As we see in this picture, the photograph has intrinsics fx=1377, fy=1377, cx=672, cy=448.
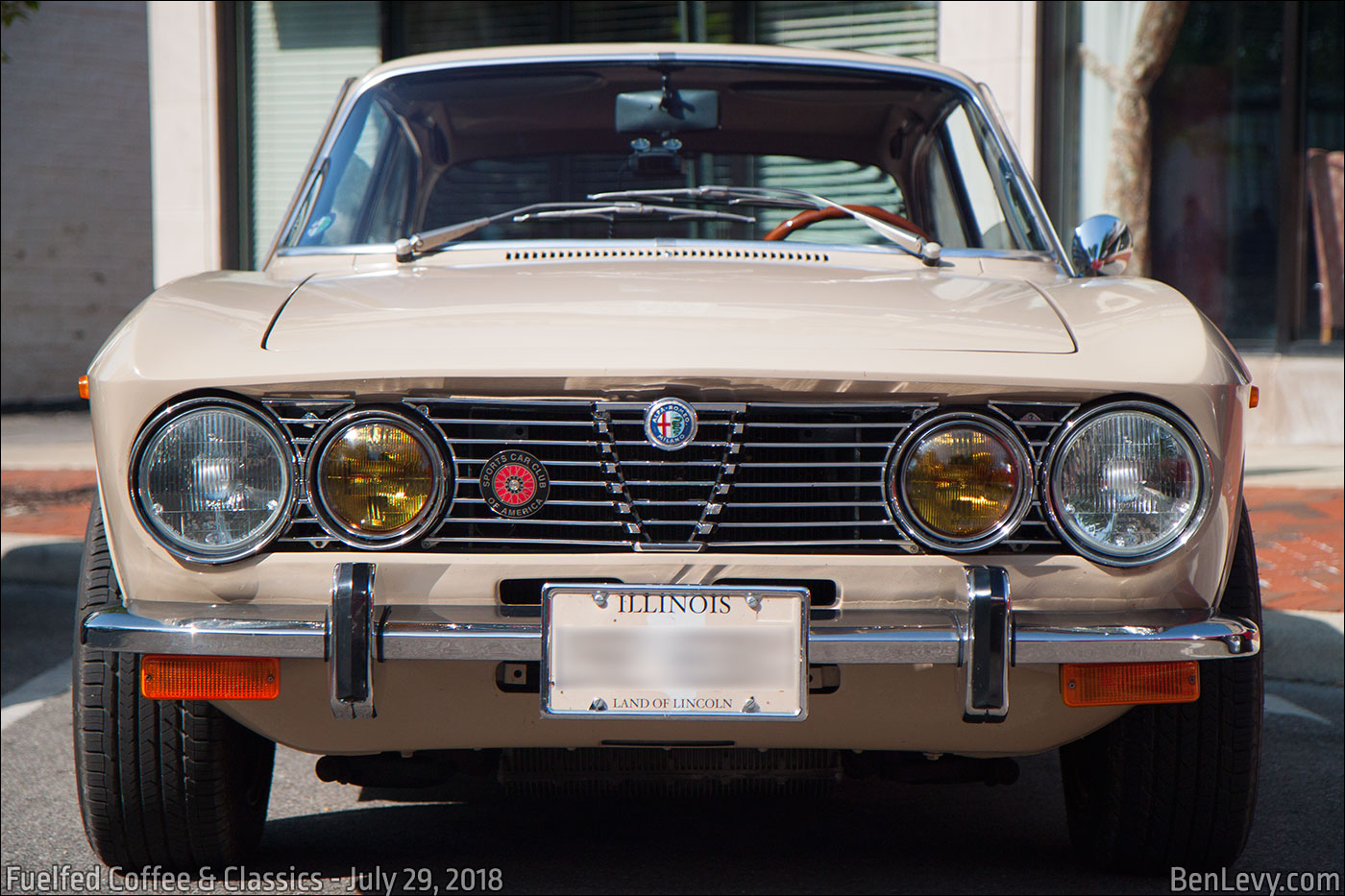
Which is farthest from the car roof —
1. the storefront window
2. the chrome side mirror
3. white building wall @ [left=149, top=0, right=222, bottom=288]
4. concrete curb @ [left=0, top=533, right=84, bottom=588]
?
white building wall @ [left=149, top=0, right=222, bottom=288]

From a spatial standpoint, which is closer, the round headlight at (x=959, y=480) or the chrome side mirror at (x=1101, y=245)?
the round headlight at (x=959, y=480)

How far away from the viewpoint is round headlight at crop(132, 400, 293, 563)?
6.65 feet

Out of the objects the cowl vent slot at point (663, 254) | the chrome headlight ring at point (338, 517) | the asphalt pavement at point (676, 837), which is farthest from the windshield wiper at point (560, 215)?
the asphalt pavement at point (676, 837)

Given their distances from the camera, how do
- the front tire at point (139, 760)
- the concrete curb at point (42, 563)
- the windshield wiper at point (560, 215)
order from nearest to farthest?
the front tire at point (139, 760) < the windshield wiper at point (560, 215) < the concrete curb at point (42, 563)

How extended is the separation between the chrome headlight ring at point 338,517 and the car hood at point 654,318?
0.10m

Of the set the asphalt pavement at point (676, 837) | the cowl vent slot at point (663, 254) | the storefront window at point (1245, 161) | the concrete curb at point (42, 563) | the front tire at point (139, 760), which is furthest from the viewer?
the storefront window at point (1245, 161)

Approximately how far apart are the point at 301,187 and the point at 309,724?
1.52 meters

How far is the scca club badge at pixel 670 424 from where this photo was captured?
200 centimetres

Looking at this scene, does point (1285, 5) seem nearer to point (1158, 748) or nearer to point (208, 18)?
point (208, 18)

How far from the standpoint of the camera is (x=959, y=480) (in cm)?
205

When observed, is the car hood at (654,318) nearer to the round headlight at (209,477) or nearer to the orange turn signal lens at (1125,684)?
the round headlight at (209,477)

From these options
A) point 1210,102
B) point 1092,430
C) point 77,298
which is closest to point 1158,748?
point 1092,430

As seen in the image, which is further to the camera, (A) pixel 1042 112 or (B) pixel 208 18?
(B) pixel 208 18

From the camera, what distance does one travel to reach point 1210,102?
8742 mm
